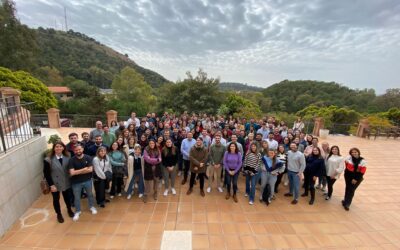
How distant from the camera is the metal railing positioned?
397 cm

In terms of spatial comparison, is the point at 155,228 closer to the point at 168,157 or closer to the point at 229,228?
the point at 229,228

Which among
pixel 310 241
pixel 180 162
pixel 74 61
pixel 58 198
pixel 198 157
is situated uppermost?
pixel 74 61

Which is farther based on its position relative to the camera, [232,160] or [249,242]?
[232,160]

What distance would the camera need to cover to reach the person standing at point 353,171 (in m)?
4.36

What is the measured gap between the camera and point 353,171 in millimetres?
4426

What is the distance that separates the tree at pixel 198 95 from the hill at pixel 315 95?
28.0 meters

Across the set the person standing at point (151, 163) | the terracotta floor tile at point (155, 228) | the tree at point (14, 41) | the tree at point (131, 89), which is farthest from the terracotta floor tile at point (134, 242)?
the tree at point (14, 41)

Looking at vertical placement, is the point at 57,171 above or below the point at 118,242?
above

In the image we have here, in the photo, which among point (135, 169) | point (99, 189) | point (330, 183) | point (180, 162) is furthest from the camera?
Result: point (180, 162)

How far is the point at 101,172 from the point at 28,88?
60.2 feet

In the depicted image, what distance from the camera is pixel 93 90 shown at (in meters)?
21.9

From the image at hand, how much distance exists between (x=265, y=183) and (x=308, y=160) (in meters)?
1.15

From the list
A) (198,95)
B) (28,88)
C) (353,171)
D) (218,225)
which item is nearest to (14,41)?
(28,88)

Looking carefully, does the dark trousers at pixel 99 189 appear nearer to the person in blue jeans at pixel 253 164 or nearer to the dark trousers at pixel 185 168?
the dark trousers at pixel 185 168
